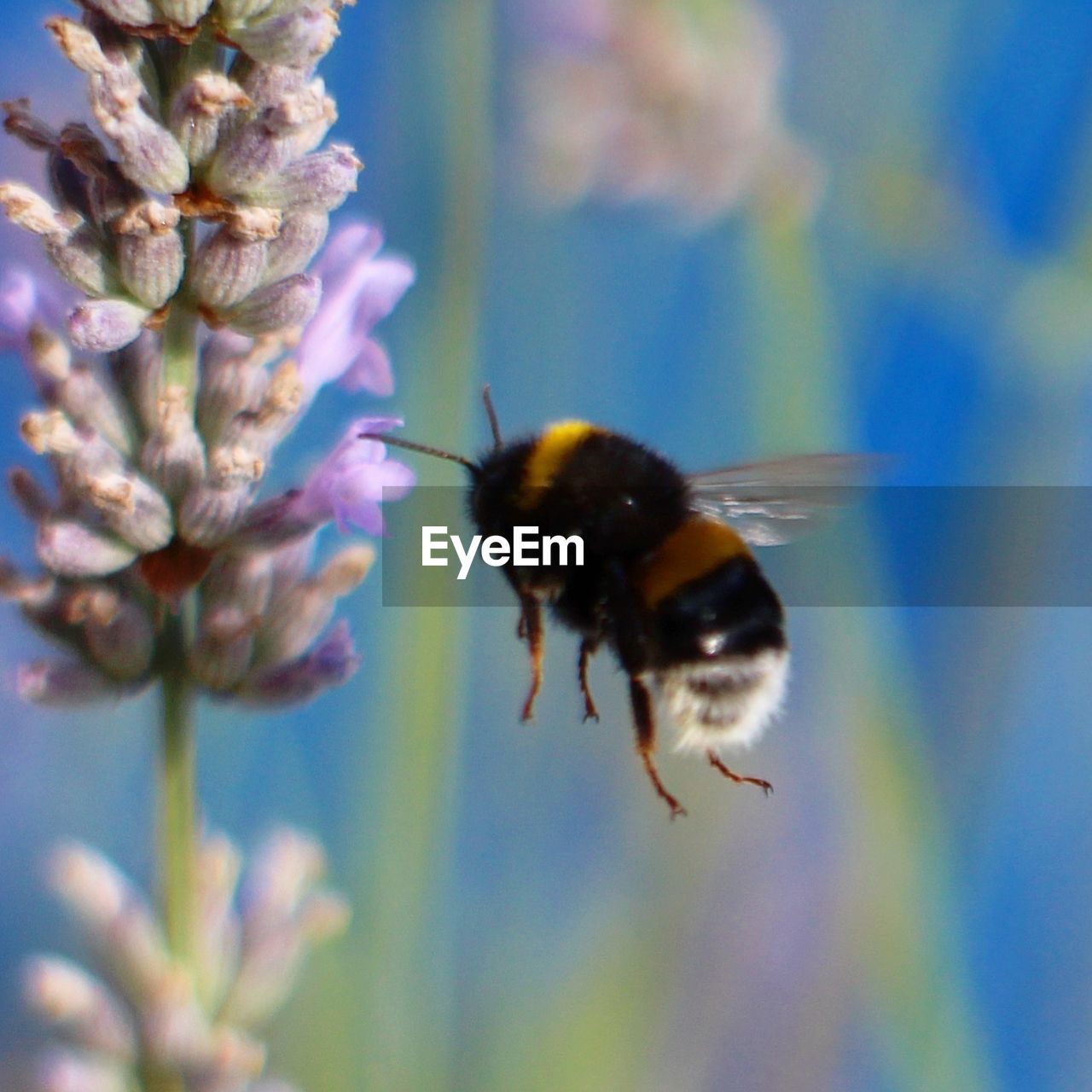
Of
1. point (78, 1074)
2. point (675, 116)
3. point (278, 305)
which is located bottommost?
point (78, 1074)

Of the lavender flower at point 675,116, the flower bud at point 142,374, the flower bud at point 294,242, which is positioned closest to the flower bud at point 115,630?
the flower bud at point 142,374

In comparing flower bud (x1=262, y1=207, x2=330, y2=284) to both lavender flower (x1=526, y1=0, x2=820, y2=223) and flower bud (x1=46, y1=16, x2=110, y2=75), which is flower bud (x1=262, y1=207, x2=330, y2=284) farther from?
lavender flower (x1=526, y1=0, x2=820, y2=223)

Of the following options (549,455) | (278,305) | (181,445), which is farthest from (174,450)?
(549,455)

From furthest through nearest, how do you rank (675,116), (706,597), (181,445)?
1. (675,116)
2. (706,597)
3. (181,445)

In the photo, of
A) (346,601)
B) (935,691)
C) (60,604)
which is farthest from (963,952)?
(60,604)

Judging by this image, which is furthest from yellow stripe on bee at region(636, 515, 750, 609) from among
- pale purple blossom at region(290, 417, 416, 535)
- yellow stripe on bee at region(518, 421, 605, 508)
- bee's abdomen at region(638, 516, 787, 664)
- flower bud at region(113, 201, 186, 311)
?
flower bud at region(113, 201, 186, 311)

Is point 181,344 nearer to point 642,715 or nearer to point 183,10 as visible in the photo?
point 183,10
